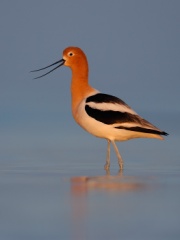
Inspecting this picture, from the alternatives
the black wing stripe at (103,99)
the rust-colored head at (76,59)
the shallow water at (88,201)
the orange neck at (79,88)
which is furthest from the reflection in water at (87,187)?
the rust-colored head at (76,59)

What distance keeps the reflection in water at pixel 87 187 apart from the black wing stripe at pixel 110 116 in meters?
0.98

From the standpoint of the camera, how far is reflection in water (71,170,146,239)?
750 cm

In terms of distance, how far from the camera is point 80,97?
39.8 ft

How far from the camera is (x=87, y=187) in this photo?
30.9 ft

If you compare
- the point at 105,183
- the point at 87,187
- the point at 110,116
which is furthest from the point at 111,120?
the point at 87,187

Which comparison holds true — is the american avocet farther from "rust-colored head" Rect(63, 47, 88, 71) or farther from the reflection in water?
the reflection in water

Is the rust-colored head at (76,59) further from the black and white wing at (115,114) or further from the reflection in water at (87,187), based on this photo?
the reflection in water at (87,187)

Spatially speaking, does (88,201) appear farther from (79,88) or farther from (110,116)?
(79,88)

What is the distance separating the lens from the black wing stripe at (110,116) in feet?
38.5

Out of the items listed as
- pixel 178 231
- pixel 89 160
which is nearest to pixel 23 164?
pixel 89 160

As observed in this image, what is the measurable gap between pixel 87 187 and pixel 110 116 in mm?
2497

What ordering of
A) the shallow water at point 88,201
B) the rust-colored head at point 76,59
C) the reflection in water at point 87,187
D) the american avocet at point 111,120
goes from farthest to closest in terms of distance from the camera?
the rust-colored head at point 76,59 → the american avocet at point 111,120 → the reflection in water at point 87,187 → the shallow water at point 88,201

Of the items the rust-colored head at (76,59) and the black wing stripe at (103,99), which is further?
the rust-colored head at (76,59)

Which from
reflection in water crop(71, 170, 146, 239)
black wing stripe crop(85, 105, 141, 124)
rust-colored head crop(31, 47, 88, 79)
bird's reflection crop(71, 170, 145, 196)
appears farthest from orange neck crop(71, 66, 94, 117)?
bird's reflection crop(71, 170, 145, 196)
